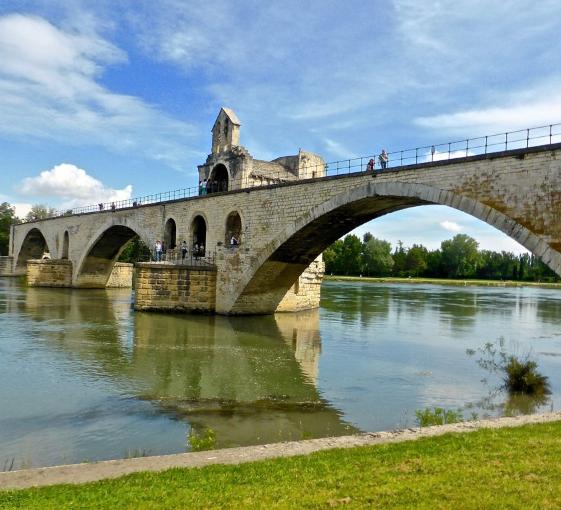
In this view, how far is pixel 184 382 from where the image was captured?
41.8 feet

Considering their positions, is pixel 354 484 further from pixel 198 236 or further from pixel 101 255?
pixel 101 255

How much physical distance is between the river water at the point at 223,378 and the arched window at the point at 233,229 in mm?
4213

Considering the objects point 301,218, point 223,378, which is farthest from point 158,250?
point 223,378

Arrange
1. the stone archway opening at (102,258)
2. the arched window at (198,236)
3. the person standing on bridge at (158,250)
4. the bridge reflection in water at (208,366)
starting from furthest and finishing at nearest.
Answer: the stone archway opening at (102,258)
the person standing on bridge at (158,250)
the arched window at (198,236)
the bridge reflection in water at (208,366)

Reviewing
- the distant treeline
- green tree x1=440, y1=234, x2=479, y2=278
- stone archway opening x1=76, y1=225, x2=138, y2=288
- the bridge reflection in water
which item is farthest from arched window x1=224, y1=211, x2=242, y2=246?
green tree x1=440, y1=234, x2=479, y2=278

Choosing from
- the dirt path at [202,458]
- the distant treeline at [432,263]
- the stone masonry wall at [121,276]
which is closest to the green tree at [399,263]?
the distant treeline at [432,263]

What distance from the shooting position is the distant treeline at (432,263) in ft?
286

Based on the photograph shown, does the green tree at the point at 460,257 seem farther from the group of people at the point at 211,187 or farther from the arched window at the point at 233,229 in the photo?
the arched window at the point at 233,229

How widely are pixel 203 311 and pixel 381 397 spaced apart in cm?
1531

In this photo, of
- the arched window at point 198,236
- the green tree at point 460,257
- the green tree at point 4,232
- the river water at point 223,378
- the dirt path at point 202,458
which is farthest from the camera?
the green tree at point 460,257

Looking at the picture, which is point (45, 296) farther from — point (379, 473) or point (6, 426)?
point (379, 473)

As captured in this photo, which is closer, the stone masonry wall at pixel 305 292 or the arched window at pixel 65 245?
the stone masonry wall at pixel 305 292

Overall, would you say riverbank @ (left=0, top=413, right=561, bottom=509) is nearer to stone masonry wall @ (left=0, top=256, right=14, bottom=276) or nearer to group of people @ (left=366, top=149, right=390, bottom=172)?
group of people @ (left=366, top=149, right=390, bottom=172)

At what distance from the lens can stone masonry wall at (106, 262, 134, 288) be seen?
1813 inches
